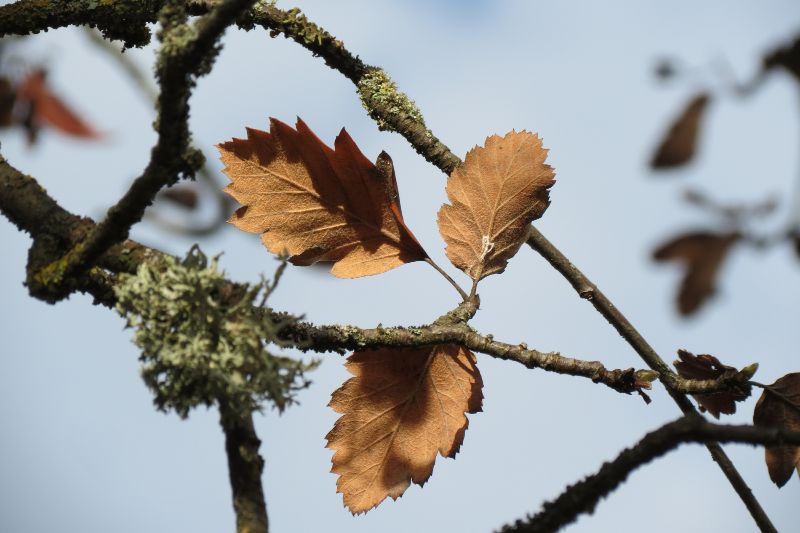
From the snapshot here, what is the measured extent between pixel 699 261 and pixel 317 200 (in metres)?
0.89

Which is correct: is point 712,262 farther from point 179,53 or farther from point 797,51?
point 179,53

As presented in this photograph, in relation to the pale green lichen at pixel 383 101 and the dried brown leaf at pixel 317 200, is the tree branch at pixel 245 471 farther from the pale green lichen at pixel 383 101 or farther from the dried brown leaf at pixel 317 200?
the pale green lichen at pixel 383 101

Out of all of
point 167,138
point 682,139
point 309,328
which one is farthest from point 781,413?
point 167,138

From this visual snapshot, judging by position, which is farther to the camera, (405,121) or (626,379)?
(405,121)

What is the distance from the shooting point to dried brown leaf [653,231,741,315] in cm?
117

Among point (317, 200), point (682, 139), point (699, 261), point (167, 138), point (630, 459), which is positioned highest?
point (317, 200)

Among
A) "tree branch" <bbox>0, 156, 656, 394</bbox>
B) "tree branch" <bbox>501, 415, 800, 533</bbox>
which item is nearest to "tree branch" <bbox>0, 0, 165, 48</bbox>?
"tree branch" <bbox>0, 156, 656, 394</bbox>

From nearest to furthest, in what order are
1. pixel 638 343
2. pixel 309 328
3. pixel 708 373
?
pixel 309 328
pixel 708 373
pixel 638 343

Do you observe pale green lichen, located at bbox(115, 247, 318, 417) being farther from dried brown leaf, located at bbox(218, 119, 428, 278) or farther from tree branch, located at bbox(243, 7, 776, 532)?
tree branch, located at bbox(243, 7, 776, 532)

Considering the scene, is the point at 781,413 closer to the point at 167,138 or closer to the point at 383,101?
the point at 383,101

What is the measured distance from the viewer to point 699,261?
3.88 ft

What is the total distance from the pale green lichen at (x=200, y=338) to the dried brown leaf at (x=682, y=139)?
64 cm

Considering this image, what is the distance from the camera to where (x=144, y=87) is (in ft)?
8.67

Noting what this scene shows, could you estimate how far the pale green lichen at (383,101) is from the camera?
1992mm
